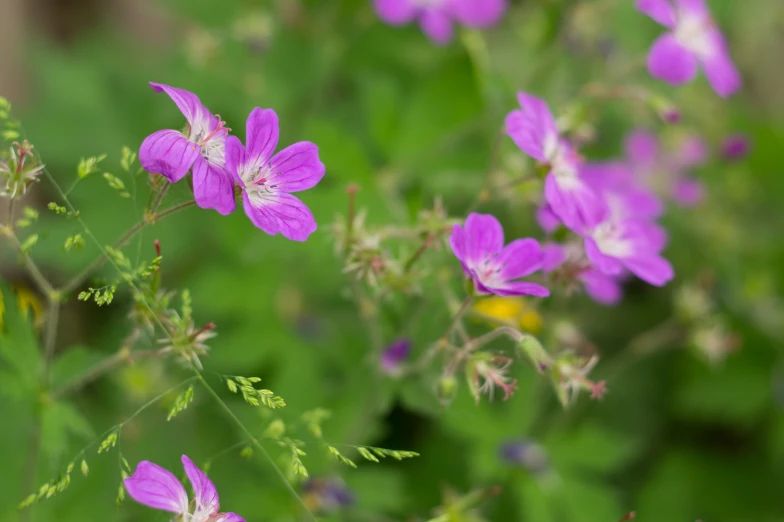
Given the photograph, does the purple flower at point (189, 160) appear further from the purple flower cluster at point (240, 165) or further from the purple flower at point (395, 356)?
the purple flower at point (395, 356)

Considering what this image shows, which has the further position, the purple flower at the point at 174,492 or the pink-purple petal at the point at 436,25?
the pink-purple petal at the point at 436,25

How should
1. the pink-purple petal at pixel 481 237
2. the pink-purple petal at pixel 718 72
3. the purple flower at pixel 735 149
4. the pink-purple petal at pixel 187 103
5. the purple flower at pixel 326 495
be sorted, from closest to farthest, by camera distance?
the pink-purple petal at pixel 187 103 < the pink-purple petal at pixel 481 237 < the purple flower at pixel 326 495 < the pink-purple petal at pixel 718 72 < the purple flower at pixel 735 149

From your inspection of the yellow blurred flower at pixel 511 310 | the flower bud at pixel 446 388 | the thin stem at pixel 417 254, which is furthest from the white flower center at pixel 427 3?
the flower bud at pixel 446 388

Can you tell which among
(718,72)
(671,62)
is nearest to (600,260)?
(671,62)

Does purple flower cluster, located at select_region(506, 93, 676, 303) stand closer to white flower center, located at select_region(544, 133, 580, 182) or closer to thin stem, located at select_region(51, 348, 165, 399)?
white flower center, located at select_region(544, 133, 580, 182)

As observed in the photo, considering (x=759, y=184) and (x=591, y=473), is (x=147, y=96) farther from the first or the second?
(x=759, y=184)

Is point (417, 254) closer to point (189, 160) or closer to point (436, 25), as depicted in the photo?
point (189, 160)
